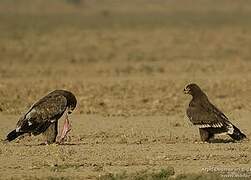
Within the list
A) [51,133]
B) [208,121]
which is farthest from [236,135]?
[51,133]

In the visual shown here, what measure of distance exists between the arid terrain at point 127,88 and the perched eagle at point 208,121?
0.66 feet

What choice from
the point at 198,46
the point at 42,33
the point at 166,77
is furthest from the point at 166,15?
the point at 166,77

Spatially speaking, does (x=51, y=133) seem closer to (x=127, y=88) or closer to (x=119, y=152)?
(x=119, y=152)

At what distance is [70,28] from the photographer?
48906 mm

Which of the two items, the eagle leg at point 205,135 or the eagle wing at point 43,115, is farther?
the eagle leg at point 205,135

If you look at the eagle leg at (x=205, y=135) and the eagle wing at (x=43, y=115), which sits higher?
the eagle wing at (x=43, y=115)

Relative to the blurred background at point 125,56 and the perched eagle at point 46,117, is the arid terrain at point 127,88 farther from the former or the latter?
the perched eagle at point 46,117

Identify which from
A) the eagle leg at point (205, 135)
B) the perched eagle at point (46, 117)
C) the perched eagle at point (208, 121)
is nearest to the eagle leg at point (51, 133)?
the perched eagle at point (46, 117)

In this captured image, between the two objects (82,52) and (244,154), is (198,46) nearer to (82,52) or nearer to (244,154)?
(82,52)

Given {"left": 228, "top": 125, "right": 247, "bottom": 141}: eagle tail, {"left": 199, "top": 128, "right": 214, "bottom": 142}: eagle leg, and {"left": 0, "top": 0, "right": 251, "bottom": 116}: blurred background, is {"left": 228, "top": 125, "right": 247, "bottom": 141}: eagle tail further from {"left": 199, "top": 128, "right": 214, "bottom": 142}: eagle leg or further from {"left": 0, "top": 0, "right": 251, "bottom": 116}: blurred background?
{"left": 0, "top": 0, "right": 251, "bottom": 116}: blurred background

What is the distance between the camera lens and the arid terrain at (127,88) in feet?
35.3

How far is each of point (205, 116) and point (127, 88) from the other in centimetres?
873

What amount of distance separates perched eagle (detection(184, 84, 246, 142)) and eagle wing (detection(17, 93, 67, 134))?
1.90m

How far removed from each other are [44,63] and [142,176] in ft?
70.6
